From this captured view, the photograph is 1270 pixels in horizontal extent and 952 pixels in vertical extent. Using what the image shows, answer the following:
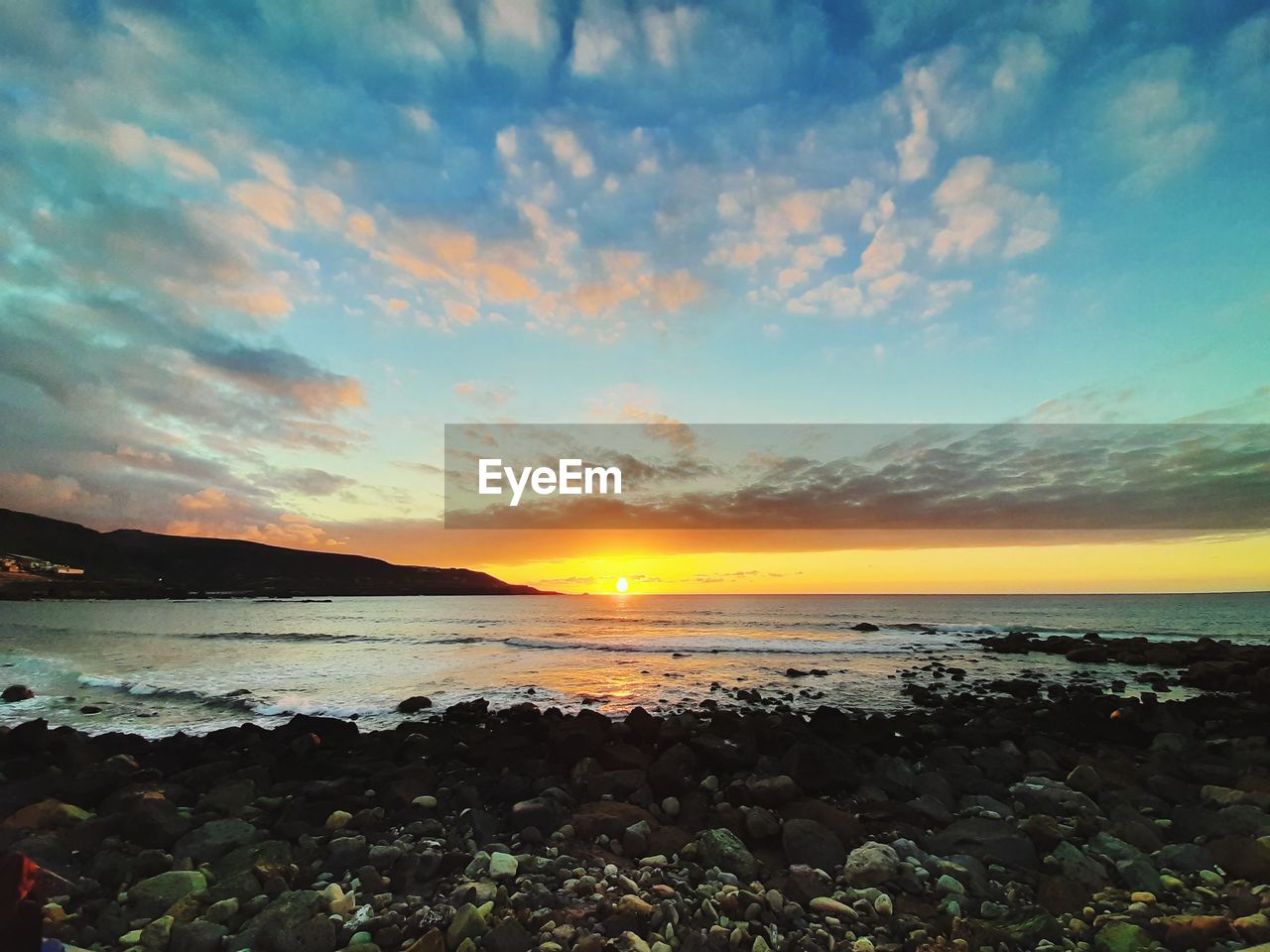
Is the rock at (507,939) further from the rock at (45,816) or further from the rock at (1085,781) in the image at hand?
the rock at (1085,781)

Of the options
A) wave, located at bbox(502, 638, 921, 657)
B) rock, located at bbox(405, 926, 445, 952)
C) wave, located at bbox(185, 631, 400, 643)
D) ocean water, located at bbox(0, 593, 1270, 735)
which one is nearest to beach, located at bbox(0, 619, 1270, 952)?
rock, located at bbox(405, 926, 445, 952)

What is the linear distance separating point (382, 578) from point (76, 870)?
19235cm

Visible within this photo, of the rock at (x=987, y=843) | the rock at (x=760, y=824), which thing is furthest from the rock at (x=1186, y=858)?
the rock at (x=760, y=824)

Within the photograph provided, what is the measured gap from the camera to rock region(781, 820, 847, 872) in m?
6.96

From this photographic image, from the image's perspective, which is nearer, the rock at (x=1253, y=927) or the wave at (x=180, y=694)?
the rock at (x=1253, y=927)

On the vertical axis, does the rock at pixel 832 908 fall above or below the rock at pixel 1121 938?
below

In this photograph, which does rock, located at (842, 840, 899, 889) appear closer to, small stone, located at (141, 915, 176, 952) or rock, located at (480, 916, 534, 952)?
rock, located at (480, 916, 534, 952)

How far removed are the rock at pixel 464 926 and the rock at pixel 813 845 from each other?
380 centimetres

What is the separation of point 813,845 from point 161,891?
7401 mm

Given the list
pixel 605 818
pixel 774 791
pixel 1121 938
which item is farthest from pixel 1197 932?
pixel 605 818

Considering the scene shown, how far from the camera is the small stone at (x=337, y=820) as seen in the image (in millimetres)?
8102

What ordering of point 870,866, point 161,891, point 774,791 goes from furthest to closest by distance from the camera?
1. point 774,791
2. point 870,866
3. point 161,891

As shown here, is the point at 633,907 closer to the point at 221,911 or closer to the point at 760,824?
the point at 760,824

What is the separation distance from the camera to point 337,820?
26.9ft
